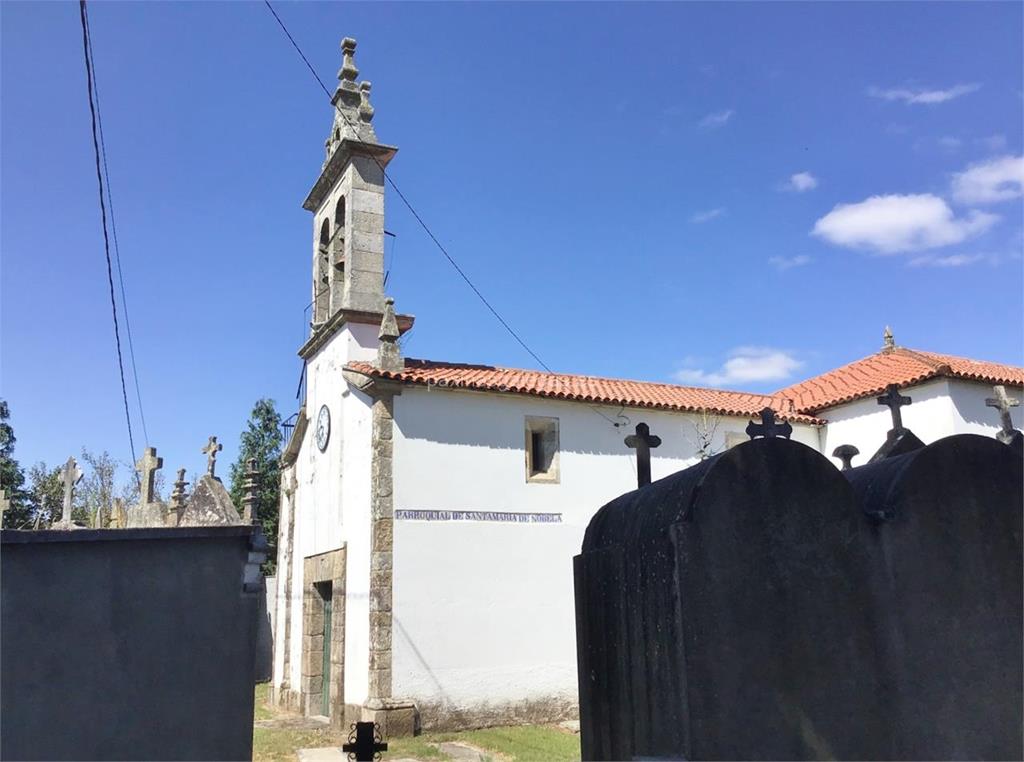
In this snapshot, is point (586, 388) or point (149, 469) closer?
point (586, 388)

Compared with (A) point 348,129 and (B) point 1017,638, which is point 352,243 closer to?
(A) point 348,129

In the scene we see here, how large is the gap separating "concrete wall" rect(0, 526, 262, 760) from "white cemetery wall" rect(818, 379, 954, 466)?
1066 centimetres

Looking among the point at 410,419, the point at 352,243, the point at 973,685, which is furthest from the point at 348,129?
the point at 973,685

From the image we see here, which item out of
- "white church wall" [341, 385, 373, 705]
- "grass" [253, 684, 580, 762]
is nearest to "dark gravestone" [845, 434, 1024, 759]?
"grass" [253, 684, 580, 762]

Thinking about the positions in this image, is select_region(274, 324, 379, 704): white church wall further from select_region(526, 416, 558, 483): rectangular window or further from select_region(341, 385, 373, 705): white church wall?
select_region(526, 416, 558, 483): rectangular window

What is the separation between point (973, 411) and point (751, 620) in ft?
38.2

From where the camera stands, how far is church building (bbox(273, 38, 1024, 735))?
1136 centimetres

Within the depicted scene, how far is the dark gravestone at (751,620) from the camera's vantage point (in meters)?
3.73

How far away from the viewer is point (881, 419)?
1416 centimetres

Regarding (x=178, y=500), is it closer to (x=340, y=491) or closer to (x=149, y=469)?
(x=149, y=469)

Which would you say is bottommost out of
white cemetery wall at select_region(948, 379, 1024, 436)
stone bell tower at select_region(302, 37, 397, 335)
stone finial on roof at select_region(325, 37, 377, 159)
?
white cemetery wall at select_region(948, 379, 1024, 436)

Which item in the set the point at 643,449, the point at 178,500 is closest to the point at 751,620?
the point at 643,449

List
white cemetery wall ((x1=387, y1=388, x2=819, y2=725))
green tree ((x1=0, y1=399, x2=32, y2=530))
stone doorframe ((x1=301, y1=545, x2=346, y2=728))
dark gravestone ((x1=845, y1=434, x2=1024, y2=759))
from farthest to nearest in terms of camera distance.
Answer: green tree ((x1=0, y1=399, x2=32, y2=530)) < stone doorframe ((x1=301, y1=545, x2=346, y2=728)) < white cemetery wall ((x1=387, y1=388, x2=819, y2=725)) < dark gravestone ((x1=845, y1=434, x2=1024, y2=759))

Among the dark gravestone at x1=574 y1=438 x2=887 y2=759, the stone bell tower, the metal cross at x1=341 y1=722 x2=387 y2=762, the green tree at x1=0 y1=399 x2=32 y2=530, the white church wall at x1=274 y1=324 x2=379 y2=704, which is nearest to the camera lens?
the dark gravestone at x1=574 y1=438 x2=887 y2=759
